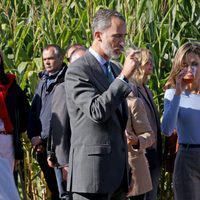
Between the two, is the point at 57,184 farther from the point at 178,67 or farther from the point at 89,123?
the point at 89,123

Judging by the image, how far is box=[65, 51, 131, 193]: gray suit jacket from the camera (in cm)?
530

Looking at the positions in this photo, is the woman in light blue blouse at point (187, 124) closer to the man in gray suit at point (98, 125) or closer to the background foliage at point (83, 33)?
the man in gray suit at point (98, 125)

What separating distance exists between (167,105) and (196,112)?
9.8 inches

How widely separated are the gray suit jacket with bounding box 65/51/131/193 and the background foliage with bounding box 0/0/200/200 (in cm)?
292

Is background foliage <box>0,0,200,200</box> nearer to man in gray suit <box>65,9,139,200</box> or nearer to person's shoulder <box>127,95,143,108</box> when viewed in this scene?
person's shoulder <box>127,95,143,108</box>

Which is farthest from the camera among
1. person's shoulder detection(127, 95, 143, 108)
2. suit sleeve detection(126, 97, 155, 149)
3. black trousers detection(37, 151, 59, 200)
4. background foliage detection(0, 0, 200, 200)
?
background foliage detection(0, 0, 200, 200)

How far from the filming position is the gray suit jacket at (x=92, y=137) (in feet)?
17.4

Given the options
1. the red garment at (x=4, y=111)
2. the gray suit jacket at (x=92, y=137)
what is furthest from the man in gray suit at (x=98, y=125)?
the red garment at (x=4, y=111)

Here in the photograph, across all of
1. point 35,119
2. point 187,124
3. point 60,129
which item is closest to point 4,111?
point 35,119

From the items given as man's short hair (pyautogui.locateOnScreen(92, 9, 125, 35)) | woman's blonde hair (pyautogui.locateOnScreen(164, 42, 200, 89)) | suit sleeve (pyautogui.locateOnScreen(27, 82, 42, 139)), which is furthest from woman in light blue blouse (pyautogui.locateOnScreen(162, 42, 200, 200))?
suit sleeve (pyautogui.locateOnScreen(27, 82, 42, 139))

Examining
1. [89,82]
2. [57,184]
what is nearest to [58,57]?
[57,184]

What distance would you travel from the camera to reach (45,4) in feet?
30.7

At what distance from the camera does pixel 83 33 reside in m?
9.03

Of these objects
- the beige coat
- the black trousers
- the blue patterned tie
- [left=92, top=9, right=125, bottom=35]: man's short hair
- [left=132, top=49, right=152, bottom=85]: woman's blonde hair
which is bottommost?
the black trousers
